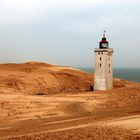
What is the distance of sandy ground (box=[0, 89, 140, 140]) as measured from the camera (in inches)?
787

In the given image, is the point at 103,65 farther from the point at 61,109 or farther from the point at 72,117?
the point at 72,117

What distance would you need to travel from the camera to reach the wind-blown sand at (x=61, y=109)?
66.7 feet

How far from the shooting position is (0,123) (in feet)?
76.8

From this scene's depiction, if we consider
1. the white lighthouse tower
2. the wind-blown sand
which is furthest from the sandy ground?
the white lighthouse tower

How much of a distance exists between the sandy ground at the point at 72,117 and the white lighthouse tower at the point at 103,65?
130 inches

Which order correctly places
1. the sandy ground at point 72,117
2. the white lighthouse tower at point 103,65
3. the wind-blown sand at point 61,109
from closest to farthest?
1. the sandy ground at point 72,117
2. the wind-blown sand at point 61,109
3. the white lighthouse tower at point 103,65

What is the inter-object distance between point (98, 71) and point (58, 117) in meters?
13.2

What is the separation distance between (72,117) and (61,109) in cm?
204

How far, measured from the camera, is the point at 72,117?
25797 millimetres

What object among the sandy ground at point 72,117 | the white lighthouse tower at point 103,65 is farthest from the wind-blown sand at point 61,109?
the white lighthouse tower at point 103,65

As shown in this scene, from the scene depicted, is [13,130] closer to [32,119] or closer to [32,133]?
[32,133]

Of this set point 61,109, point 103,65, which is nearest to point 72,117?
point 61,109

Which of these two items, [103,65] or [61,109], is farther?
[103,65]

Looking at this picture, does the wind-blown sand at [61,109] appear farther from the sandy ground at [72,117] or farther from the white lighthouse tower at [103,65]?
the white lighthouse tower at [103,65]
